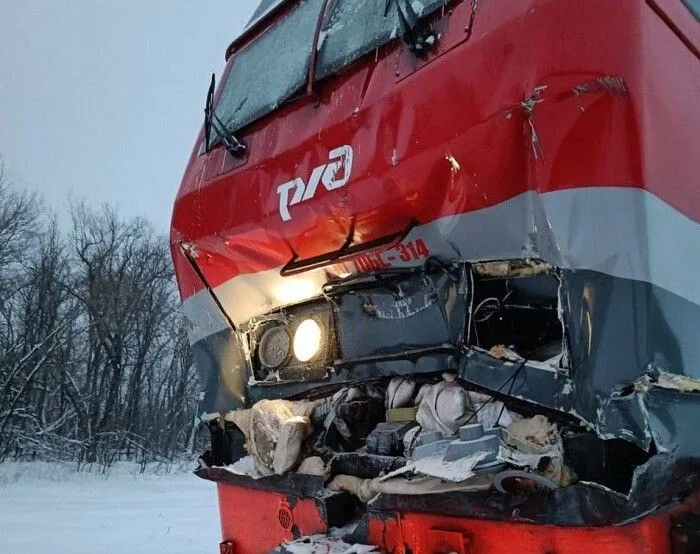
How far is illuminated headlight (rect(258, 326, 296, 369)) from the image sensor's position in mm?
2756

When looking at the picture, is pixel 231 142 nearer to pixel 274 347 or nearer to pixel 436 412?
pixel 274 347

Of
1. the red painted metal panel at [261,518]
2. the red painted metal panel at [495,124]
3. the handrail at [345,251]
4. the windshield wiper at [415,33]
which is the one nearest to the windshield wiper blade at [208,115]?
the red painted metal panel at [495,124]

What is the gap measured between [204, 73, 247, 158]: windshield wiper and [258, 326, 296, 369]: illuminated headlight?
78cm

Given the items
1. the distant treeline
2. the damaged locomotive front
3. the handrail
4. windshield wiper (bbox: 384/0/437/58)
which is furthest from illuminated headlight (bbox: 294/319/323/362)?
the distant treeline

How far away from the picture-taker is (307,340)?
2.64m

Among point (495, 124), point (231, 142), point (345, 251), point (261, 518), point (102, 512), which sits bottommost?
point (102, 512)

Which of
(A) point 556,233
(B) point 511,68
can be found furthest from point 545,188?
(B) point 511,68

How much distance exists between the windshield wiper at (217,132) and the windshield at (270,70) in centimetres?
5

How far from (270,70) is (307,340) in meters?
1.25

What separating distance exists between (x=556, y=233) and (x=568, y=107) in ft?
1.07

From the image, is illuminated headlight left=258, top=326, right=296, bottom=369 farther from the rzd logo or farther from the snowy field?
the snowy field

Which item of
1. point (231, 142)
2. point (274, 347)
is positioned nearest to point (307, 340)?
point (274, 347)

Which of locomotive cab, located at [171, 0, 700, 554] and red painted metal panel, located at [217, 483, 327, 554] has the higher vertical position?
locomotive cab, located at [171, 0, 700, 554]

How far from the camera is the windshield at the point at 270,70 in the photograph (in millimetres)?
2712
